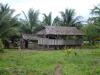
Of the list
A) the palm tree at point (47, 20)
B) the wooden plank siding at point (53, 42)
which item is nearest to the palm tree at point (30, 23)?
the palm tree at point (47, 20)

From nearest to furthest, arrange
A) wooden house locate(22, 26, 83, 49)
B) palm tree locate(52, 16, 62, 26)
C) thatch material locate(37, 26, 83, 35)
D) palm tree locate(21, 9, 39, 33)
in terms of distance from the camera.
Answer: thatch material locate(37, 26, 83, 35)
wooden house locate(22, 26, 83, 49)
palm tree locate(21, 9, 39, 33)
palm tree locate(52, 16, 62, 26)

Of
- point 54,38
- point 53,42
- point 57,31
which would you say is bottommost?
point 53,42

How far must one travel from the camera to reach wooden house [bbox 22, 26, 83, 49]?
4041 cm

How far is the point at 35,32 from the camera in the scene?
4650 cm

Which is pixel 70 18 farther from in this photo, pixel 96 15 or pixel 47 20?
pixel 96 15

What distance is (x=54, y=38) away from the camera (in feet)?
137

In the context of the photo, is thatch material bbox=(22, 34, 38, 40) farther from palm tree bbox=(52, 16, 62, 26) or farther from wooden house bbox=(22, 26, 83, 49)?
palm tree bbox=(52, 16, 62, 26)

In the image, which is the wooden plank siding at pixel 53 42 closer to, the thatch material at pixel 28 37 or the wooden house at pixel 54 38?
the wooden house at pixel 54 38

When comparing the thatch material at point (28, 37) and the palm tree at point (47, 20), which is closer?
the thatch material at point (28, 37)

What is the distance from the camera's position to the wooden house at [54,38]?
133ft

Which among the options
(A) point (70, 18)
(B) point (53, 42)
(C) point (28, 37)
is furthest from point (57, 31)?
(A) point (70, 18)

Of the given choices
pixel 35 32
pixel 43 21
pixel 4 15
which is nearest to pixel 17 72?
pixel 4 15

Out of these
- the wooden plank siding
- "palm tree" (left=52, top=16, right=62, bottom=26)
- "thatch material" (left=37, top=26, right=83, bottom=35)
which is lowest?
the wooden plank siding

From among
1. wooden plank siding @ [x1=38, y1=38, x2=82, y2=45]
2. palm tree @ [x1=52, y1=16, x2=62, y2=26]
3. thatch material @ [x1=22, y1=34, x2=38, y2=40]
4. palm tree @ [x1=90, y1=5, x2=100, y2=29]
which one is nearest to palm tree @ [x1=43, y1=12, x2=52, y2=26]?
palm tree @ [x1=52, y1=16, x2=62, y2=26]
